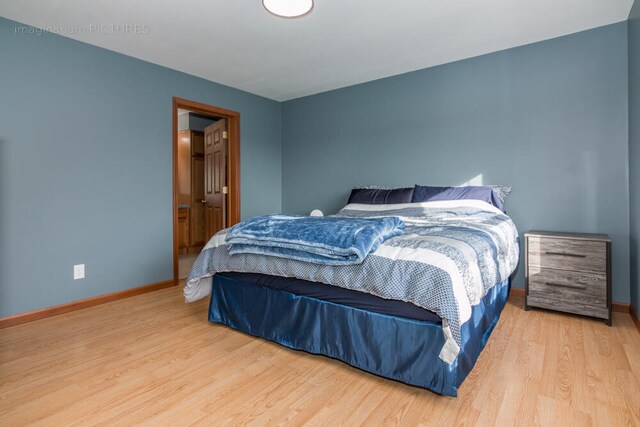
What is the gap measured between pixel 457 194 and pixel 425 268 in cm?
184

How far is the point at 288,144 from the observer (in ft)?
16.2

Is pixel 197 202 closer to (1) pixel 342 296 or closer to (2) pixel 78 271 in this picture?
(2) pixel 78 271

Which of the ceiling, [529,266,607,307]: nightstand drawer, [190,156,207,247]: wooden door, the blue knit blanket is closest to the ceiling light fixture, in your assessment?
the ceiling

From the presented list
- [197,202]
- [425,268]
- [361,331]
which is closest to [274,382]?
[361,331]

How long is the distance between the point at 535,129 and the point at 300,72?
241 cm

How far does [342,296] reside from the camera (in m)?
1.88

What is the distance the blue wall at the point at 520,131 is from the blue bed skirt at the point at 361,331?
3.75 feet

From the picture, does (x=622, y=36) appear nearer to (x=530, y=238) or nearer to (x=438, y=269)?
(x=530, y=238)

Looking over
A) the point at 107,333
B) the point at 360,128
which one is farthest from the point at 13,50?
the point at 360,128

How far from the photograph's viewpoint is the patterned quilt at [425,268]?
1503 mm

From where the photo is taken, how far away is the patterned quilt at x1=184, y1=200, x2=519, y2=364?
1503 mm

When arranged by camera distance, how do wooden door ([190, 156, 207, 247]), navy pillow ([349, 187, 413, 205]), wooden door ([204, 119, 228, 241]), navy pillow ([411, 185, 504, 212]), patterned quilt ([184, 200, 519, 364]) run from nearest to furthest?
1. patterned quilt ([184, 200, 519, 364])
2. navy pillow ([411, 185, 504, 212])
3. navy pillow ([349, 187, 413, 205])
4. wooden door ([204, 119, 228, 241])
5. wooden door ([190, 156, 207, 247])

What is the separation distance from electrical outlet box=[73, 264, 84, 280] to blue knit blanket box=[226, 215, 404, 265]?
1.62m

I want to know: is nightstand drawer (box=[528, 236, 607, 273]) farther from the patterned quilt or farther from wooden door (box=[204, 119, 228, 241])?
wooden door (box=[204, 119, 228, 241])
